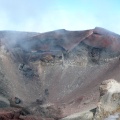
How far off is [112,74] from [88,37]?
13.7 ft

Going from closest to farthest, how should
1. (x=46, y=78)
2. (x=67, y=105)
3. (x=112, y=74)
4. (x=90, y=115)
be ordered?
1. (x=90, y=115)
2. (x=67, y=105)
3. (x=112, y=74)
4. (x=46, y=78)

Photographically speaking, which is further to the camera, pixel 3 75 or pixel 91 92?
pixel 3 75

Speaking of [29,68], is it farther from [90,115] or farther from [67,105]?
[90,115]

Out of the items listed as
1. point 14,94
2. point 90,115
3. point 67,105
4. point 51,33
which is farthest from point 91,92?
point 51,33

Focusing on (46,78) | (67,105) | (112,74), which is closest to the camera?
(67,105)

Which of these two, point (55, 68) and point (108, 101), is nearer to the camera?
point (108, 101)

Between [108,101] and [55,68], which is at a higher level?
[55,68]

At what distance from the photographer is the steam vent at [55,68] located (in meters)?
23.0

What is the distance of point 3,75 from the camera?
2544 centimetres

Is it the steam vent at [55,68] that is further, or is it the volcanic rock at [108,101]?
the steam vent at [55,68]

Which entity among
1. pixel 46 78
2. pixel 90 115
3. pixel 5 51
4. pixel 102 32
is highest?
pixel 102 32

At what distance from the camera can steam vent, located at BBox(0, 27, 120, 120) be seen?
2305cm

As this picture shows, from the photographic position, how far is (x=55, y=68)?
90.1 feet

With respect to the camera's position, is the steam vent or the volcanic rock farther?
the steam vent
